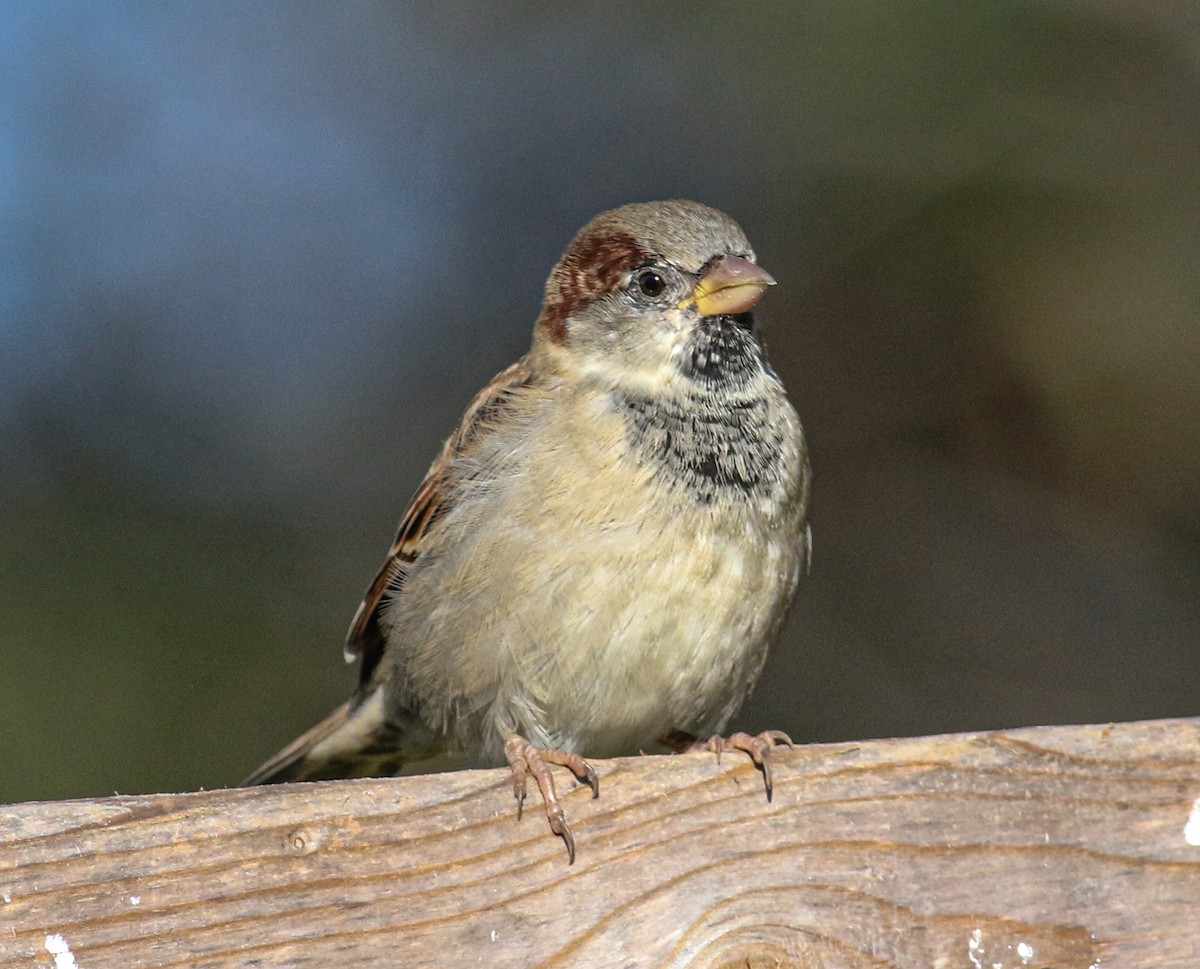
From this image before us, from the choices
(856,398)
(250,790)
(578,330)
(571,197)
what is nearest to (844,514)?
(856,398)

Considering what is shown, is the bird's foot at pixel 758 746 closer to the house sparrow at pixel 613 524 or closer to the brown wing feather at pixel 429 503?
the house sparrow at pixel 613 524

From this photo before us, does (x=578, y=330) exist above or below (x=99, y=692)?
above

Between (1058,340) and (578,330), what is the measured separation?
1984 mm

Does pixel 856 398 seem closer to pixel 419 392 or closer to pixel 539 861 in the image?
pixel 419 392

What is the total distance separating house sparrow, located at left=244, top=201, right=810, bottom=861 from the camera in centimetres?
231

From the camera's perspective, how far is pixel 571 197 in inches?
183

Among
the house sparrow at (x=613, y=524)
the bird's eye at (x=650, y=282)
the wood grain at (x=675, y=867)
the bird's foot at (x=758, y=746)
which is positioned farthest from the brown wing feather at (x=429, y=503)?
the wood grain at (x=675, y=867)

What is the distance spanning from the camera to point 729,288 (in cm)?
256

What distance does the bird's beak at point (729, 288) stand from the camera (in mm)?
2545

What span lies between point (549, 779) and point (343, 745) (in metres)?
1.21

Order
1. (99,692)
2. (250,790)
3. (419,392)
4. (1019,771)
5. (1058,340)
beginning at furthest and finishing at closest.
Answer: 1. (419,392)
2. (1058,340)
3. (99,692)
4. (1019,771)
5. (250,790)

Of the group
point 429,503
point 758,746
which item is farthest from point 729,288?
point 758,746

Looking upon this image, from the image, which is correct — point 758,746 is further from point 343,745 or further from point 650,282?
point 343,745

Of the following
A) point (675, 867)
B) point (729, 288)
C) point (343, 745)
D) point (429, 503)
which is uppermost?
point (729, 288)
